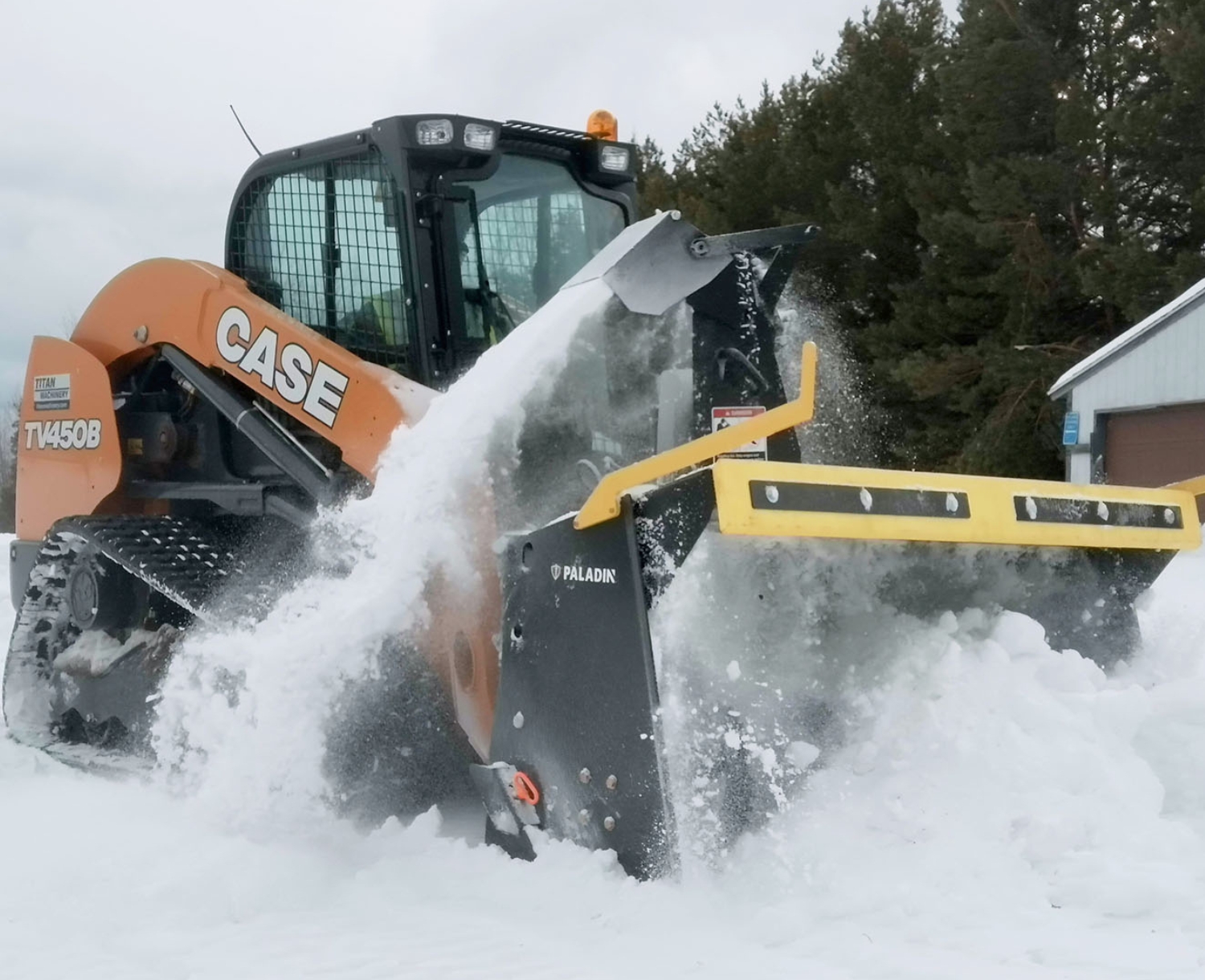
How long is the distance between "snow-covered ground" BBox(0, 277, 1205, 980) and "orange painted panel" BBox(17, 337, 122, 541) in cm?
148

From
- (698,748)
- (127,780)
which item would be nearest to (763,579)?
(698,748)

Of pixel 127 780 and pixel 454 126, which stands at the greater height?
pixel 454 126

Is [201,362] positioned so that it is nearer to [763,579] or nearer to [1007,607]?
[763,579]

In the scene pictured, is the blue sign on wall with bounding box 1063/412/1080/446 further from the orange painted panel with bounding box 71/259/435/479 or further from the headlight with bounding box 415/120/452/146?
the headlight with bounding box 415/120/452/146

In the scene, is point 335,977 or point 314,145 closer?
point 335,977

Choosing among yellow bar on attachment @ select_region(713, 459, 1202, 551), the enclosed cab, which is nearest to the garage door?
the enclosed cab

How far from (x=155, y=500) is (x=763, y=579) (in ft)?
8.95

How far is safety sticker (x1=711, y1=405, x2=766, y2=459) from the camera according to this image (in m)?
3.67

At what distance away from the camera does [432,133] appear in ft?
13.4

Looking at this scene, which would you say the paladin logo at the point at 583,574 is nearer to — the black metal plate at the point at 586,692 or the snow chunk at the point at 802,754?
the black metal plate at the point at 586,692

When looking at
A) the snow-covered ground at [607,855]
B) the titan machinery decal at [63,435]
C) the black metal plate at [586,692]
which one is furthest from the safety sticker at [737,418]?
the titan machinery decal at [63,435]

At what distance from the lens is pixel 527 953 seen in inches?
105

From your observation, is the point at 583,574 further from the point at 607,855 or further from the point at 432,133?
the point at 432,133

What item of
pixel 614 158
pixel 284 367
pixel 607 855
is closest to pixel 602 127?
pixel 614 158
